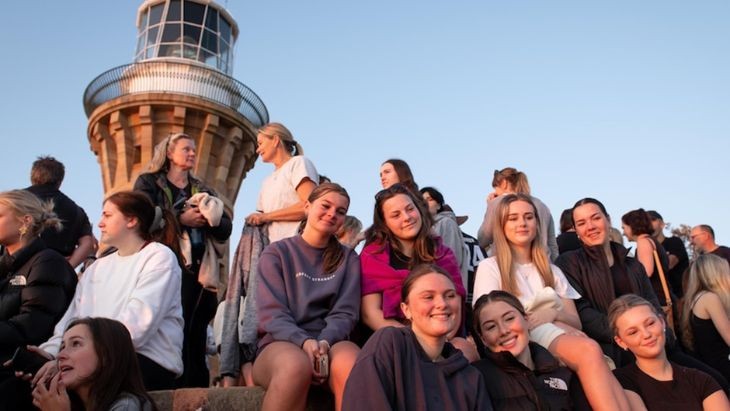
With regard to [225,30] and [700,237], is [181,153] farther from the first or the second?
[225,30]

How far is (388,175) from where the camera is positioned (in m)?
5.17

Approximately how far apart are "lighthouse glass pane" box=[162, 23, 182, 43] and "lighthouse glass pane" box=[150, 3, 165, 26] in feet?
1.55

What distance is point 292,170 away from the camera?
4816mm

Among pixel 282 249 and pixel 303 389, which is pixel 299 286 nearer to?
pixel 282 249

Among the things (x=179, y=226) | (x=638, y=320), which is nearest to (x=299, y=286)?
(x=179, y=226)

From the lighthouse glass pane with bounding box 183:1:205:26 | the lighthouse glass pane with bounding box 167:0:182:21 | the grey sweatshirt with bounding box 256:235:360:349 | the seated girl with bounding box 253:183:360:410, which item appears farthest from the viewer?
the lighthouse glass pane with bounding box 183:1:205:26

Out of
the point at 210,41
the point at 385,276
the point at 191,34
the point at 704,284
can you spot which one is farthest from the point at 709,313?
the point at 210,41

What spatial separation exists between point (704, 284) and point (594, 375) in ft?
7.54

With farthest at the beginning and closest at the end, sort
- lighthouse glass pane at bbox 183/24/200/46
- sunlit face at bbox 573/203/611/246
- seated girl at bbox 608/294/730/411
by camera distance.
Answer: lighthouse glass pane at bbox 183/24/200/46 → sunlit face at bbox 573/203/611/246 → seated girl at bbox 608/294/730/411

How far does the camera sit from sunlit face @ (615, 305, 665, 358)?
359cm

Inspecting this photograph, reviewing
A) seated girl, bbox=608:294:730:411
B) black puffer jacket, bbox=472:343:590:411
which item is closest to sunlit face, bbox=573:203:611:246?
seated girl, bbox=608:294:730:411

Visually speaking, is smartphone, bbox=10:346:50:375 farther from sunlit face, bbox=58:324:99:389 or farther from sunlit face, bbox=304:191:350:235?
sunlit face, bbox=304:191:350:235

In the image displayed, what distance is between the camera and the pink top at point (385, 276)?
3615mm

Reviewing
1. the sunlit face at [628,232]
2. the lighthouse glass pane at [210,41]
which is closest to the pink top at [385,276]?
the sunlit face at [628,232]
